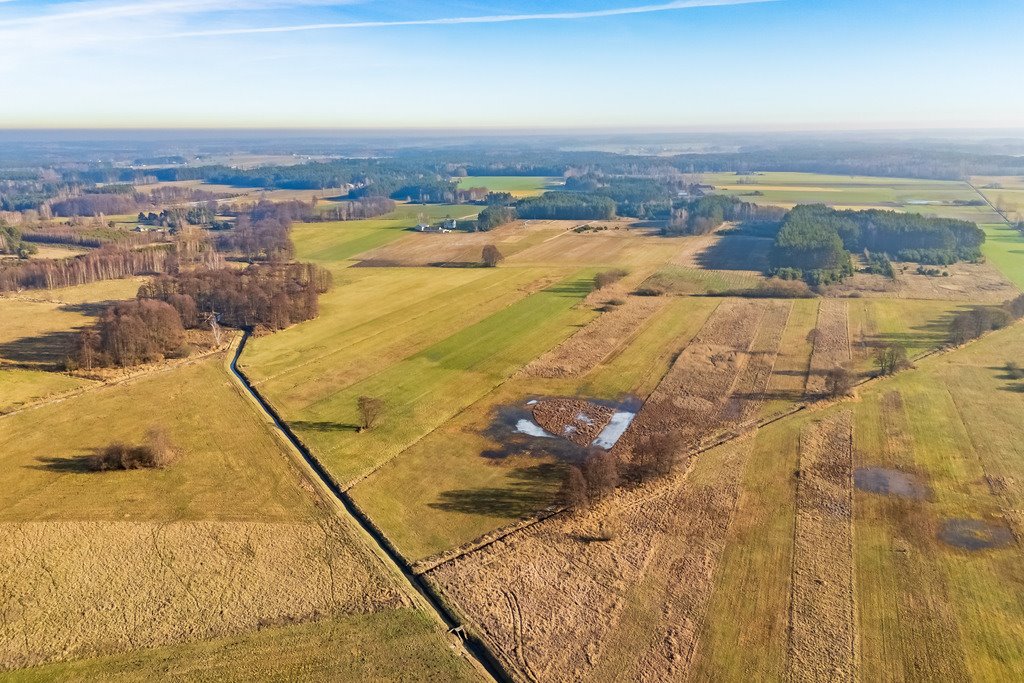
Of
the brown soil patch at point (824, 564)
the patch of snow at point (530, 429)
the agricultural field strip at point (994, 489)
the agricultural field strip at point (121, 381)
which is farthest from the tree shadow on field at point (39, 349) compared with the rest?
the agricultural field strip at point (994, 489)

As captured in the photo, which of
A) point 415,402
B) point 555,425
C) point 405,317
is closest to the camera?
point 555,425

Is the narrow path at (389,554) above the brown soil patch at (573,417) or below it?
below

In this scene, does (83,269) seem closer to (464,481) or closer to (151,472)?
(151,472)

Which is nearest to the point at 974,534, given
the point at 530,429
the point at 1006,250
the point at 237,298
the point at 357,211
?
the point at 530,429

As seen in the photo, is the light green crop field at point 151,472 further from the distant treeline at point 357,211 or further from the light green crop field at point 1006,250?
the distant treeline at point 357,211

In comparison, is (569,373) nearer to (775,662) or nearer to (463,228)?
(775,662)

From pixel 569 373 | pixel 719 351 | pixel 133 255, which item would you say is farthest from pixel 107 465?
pixel 133 255

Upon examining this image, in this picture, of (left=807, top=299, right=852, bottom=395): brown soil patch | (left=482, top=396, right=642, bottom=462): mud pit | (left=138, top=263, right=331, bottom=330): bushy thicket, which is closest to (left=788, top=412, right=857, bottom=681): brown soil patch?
(left=807, top=299, right=852, bottom=395): brown soil patch
